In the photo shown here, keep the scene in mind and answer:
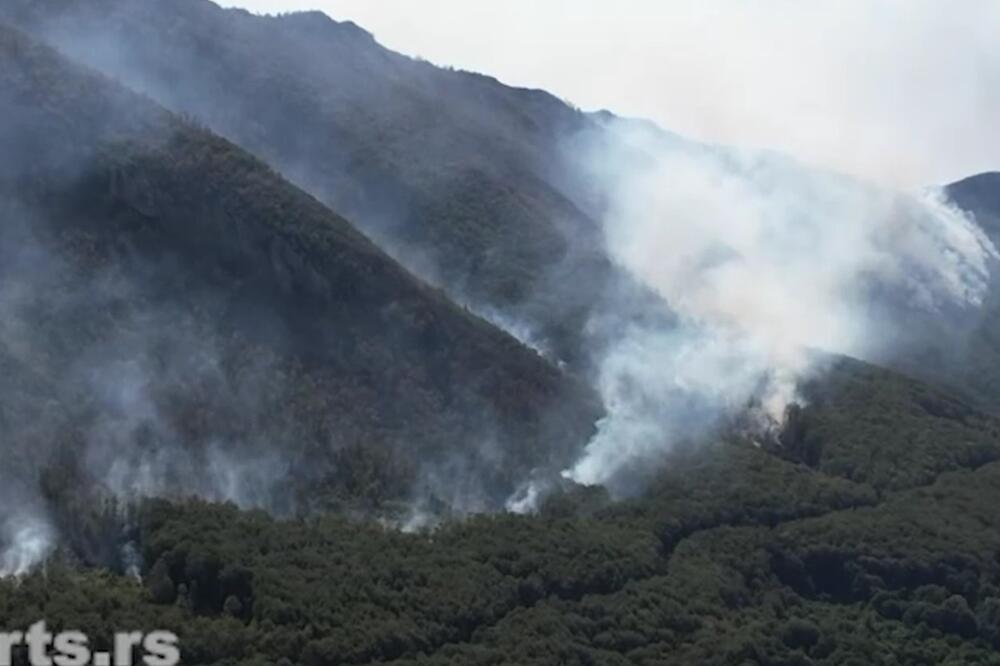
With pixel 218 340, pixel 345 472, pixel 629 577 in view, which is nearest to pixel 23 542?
pixel 345 472

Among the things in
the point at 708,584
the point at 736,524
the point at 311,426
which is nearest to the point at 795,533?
the point at 736,524

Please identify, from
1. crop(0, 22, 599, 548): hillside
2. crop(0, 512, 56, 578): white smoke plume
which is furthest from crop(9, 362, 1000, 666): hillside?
crop(0, 22, 599, 548): hillside

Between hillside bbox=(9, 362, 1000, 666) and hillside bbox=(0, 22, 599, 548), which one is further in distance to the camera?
hillside bbox=(0, 22, 599, 548)

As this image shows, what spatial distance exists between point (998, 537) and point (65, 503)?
255 ft

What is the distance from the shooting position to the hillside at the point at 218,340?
6132 inches

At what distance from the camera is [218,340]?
172 metres

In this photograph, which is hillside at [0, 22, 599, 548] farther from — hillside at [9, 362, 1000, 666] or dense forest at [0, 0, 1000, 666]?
hillside at [9, 362, 1000, 666]

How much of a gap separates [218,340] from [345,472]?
19.6m

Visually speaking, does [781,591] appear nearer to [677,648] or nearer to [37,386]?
[677,648]

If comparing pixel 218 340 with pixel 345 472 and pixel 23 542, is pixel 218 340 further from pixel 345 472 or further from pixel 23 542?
pixel 23 542

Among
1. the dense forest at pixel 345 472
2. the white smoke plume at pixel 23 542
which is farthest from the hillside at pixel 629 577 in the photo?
the white smoke plume at pixel 23 542

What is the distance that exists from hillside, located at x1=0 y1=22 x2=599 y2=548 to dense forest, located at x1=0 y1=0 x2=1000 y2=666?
0.95 ft

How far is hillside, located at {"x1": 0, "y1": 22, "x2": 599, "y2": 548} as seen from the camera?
156 m

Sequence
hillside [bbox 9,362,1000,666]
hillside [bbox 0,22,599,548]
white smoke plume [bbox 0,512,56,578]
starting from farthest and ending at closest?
hillside [bbox 0,22,599,548] → white smoke plume [bbox 0,512,56,578] → hillside [bbox 9,362,1000,666]
